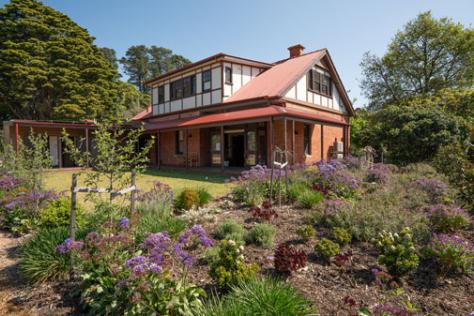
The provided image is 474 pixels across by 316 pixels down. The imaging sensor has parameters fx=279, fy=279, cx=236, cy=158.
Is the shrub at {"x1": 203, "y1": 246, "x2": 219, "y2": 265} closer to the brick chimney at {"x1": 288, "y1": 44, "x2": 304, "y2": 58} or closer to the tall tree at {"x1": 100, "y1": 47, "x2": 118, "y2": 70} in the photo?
the brick chimney at {"x1": 288, "y1": 44, "x2": 304, "y2": 58}

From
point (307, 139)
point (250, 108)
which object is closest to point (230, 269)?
point (250, 108)

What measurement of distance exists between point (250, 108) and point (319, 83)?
546 centimetres

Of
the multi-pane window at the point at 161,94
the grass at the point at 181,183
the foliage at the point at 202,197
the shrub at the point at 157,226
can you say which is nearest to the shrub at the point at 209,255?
the shrub at the point at 157,226

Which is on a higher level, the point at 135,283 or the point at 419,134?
the point at 419,134

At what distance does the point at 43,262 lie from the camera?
3512 millimetres

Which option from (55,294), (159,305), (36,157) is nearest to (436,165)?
(159,305)

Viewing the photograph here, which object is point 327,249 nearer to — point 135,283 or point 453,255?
point 453,255

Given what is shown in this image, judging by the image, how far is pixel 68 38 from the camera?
29.2 meters

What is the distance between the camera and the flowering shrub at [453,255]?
11.3ft

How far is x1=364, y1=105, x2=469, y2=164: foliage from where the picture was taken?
44.2 ft

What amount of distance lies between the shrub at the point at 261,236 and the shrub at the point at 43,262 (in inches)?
101

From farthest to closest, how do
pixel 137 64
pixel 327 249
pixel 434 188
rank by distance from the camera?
1. pixel 137 64
2. pixel 434 188
3. pixel 327 249

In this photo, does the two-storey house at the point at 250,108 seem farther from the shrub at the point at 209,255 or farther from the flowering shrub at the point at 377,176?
the shrub at the point at 209,255

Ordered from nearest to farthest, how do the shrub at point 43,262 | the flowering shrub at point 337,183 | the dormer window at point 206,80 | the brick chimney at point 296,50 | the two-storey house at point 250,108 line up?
the shrub at point 43,262, the flowering shrub at point 337,183, the two-storey house at point 250,108, the dormer window at point 206,80, the brick chimney at point 296,50
